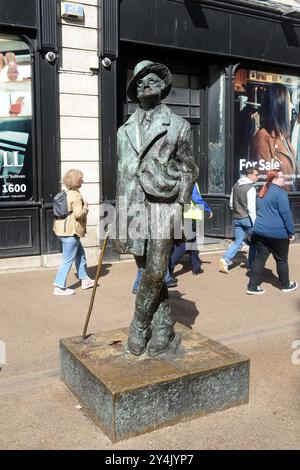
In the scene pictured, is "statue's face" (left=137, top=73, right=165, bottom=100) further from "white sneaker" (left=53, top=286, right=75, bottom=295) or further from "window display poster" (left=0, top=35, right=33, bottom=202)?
"window display poster" (left=0, top=35, right=33, bottom=202)

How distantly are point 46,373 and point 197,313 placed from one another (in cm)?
239

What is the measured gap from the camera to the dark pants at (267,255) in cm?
720

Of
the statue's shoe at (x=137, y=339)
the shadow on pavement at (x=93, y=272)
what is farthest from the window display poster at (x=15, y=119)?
the statue's shoe at (x=137, y=339)

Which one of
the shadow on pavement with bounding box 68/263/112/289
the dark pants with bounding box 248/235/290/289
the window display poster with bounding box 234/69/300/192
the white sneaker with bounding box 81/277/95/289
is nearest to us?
the dark pants with bounding box 248/235/290/289

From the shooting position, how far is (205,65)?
11039mm

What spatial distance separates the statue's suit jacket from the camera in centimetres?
369

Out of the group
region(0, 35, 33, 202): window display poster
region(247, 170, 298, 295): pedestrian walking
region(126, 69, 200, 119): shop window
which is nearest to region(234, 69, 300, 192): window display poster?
region(126, 69, 200, 119): shop window

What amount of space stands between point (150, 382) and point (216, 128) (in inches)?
338

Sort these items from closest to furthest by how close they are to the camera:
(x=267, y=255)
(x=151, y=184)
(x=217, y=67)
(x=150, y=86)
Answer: (x=151, y=184) → (x=150, y=86) → (x=267, y=255) → (x=217, y=67)

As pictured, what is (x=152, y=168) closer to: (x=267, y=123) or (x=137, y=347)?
(x=137, y=347)

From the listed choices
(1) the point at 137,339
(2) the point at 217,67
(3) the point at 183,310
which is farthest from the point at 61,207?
(2) the point at 217,67

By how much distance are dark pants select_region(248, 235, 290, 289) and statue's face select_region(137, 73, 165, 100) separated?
3.90 metres

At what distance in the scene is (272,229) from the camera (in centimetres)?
710
